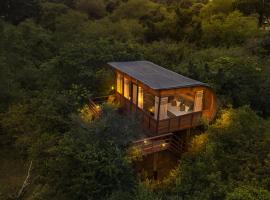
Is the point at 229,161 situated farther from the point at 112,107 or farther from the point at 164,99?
the point at 112,107

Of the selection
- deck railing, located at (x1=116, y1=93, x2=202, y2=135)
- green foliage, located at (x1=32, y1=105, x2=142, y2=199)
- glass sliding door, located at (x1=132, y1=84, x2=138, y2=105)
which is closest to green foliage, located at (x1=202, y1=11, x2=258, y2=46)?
deck railing, located at (x1=116, y1=93, x2=202, y2=135)

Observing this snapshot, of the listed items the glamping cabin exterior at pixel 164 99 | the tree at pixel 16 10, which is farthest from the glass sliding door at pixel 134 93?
the tree at pixel 16 10

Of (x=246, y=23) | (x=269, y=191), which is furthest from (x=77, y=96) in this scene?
(x=246, y=23)

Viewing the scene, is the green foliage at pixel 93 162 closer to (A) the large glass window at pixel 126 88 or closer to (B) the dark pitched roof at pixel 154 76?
(B) the dark pitched roof at pixel 154 76

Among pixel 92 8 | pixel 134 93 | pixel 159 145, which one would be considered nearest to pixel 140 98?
pixel 134 93

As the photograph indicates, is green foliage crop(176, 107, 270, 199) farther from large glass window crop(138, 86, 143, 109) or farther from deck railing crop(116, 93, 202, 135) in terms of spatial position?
large glass window crop(138, 86, 143, 109)
